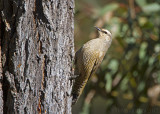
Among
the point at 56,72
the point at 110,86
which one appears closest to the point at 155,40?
the point at 110,86

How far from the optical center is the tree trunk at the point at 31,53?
6.10 ft

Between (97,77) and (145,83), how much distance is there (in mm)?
674

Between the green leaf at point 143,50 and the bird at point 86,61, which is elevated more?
the green leaf at point 143,50

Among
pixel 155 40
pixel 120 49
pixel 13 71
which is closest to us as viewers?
pixel 13 71

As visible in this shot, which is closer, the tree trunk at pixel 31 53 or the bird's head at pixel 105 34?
the tree trunk at pixel 31 53

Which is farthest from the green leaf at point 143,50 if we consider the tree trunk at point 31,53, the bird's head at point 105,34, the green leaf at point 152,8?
the tree trunk at point 31,53

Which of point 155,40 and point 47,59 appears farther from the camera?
point 155,40

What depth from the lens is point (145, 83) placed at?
4.33m

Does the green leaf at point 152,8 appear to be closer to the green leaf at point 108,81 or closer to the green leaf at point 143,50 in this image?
A: the green leaf at point 143,50

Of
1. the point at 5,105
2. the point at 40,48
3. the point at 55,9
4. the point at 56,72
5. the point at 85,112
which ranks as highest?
the point at 55,9

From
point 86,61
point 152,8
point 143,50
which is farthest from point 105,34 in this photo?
point 143,50

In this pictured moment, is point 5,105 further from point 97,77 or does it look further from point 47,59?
point 97,77

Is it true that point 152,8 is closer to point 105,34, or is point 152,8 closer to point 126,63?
point 126,63

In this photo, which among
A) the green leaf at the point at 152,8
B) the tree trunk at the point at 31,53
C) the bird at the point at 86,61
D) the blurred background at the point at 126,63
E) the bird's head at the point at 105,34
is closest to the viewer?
the tree trunk at the point at 31,53
